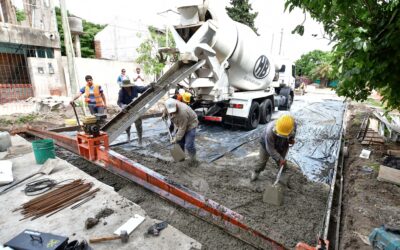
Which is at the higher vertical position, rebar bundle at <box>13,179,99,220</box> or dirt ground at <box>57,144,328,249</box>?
rebar bundle at <box>13,179,99,220</box>

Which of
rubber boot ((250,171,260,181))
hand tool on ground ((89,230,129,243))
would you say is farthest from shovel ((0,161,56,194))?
rubber boot ((250,171,260,181))

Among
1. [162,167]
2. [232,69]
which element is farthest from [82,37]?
[162,167]

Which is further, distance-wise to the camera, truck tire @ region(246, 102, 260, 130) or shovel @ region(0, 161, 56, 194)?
truck tire @ region(246, 102, 260, 130)

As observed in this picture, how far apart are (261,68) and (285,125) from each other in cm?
500

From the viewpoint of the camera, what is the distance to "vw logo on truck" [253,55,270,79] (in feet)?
24.5

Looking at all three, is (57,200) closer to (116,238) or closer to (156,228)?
(116,238)

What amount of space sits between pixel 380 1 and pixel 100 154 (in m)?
3.73

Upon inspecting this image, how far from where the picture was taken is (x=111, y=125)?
4.48 m

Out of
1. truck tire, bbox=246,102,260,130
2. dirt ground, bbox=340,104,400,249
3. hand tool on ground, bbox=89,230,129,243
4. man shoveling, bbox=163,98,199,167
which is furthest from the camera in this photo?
truck tire, bbox=246,102,260,130

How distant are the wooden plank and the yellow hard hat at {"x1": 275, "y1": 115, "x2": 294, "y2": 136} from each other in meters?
2.07

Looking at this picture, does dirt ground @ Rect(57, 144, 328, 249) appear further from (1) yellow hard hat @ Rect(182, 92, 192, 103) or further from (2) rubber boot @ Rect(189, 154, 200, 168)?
(1) yellow hard hat @ Rect(182, 92, 192, 103)

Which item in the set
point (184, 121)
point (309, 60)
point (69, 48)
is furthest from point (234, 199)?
point (309, 60)

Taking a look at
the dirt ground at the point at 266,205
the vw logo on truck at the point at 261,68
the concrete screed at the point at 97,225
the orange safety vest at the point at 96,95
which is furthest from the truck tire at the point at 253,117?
the concrete screed at the point at 97,225

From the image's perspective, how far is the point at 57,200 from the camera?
2814 mm
